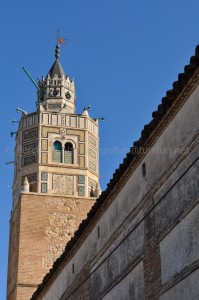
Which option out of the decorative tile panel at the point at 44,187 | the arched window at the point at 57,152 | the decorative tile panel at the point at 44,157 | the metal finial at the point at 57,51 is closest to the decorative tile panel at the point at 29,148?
the decorative tile panel at the point at 44,157

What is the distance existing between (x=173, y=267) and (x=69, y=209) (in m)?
19.1

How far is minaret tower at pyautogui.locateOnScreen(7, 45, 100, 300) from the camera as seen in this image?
25.1 m

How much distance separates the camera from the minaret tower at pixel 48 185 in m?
25.1

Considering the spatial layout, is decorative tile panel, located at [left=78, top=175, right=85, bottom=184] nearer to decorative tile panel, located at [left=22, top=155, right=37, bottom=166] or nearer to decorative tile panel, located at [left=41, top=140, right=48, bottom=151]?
decorative tile panel, located at [left=41, top=140, right=48, bottom=151]

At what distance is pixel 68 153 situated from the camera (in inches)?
1089

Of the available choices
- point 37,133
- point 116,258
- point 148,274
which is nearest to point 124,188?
point 116,258

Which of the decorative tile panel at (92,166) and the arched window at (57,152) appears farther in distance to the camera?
the decorative tile panel at (92,166)

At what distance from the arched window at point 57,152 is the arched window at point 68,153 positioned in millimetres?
226

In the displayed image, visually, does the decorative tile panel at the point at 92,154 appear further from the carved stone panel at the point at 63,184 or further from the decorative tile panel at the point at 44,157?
the decorative tile panel at the point at 44,157

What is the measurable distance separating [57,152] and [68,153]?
47 centimetres

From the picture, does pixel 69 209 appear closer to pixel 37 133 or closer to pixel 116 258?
pixel 37 133

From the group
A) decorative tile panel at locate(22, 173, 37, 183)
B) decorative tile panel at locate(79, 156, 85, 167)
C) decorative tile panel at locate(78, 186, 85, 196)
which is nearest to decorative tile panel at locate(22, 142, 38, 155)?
decorative tile panel at locate(22, 173, 37, 183)

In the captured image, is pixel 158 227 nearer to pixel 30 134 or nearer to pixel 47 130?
pixel 47 130

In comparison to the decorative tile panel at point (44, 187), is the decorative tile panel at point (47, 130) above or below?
above
